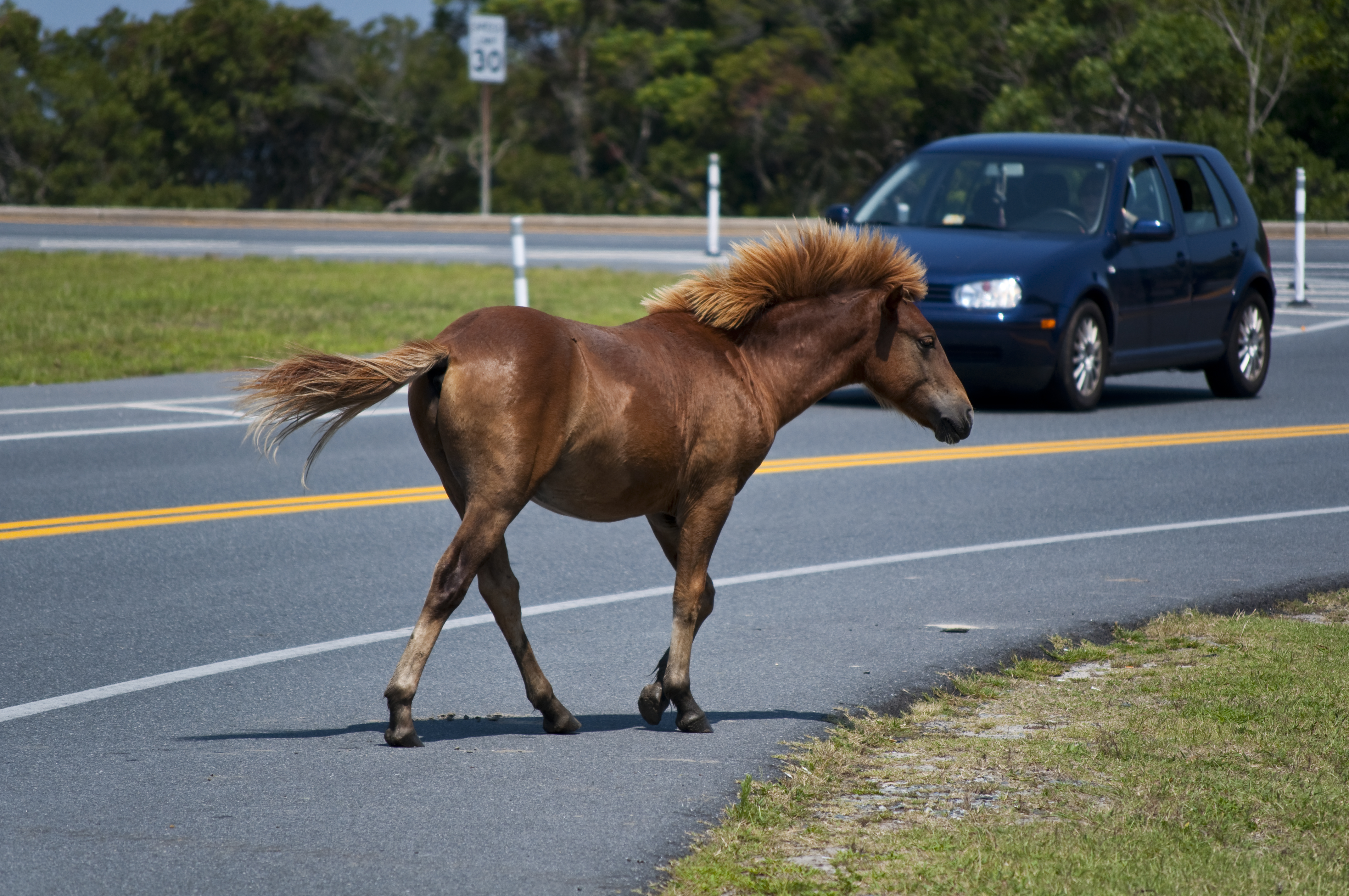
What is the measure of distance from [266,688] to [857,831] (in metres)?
2.56

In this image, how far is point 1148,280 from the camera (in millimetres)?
14188

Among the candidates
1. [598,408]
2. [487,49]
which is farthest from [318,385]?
[487,49]

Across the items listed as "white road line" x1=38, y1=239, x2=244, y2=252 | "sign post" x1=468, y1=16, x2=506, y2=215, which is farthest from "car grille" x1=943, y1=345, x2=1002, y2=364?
"sign post" x1=468, y1=16, x2=506, y2=215

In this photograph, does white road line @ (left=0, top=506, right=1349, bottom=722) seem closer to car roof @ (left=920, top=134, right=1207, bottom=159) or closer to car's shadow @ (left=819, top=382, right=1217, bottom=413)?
car's shadow @ (left=819, top=382, right=1217, bottom=413)

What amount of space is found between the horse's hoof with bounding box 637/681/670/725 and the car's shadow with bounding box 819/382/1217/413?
8.43 m

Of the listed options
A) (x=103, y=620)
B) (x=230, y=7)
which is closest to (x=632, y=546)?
(x=103, y=620)

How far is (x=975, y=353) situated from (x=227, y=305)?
1095 centimetres

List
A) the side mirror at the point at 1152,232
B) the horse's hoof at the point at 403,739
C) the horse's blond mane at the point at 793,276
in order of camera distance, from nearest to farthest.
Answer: the horse's hoof at the point at 403,739 < the horse's blond mane at the point at 793,276 < the side mirror at the point at 1152,232

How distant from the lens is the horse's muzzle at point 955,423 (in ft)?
19.4

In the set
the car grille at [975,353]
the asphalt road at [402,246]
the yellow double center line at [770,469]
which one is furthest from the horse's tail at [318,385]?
the asphalt road at [402,246]

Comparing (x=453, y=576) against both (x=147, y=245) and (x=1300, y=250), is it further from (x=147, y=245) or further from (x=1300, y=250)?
(x=147, y=245)

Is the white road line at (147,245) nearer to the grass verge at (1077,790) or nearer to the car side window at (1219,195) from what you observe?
the car side window at (1219,195)

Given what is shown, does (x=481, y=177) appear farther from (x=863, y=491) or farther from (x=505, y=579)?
(x=505, y=579)

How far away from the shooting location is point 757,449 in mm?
5699
